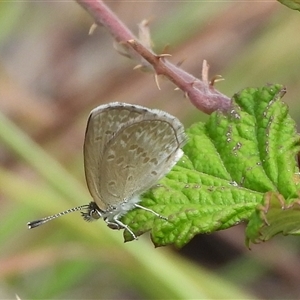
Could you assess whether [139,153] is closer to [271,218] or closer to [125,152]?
[125,152]

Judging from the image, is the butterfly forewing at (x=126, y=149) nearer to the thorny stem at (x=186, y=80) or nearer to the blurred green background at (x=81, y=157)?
the thorny stem at (x=186, y=80)

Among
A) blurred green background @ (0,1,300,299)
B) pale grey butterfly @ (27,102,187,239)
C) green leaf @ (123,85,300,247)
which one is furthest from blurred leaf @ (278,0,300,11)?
blurred green background @ (0,1,300,299)

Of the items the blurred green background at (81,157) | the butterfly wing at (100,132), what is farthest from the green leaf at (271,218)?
the blurred green background at (81,157)

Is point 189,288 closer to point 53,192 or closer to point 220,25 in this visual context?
point 53,192

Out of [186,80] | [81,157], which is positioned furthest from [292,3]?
[81,157]

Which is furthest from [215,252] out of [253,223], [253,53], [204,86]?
[253,223]

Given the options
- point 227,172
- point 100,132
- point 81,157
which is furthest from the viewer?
point 81,157
